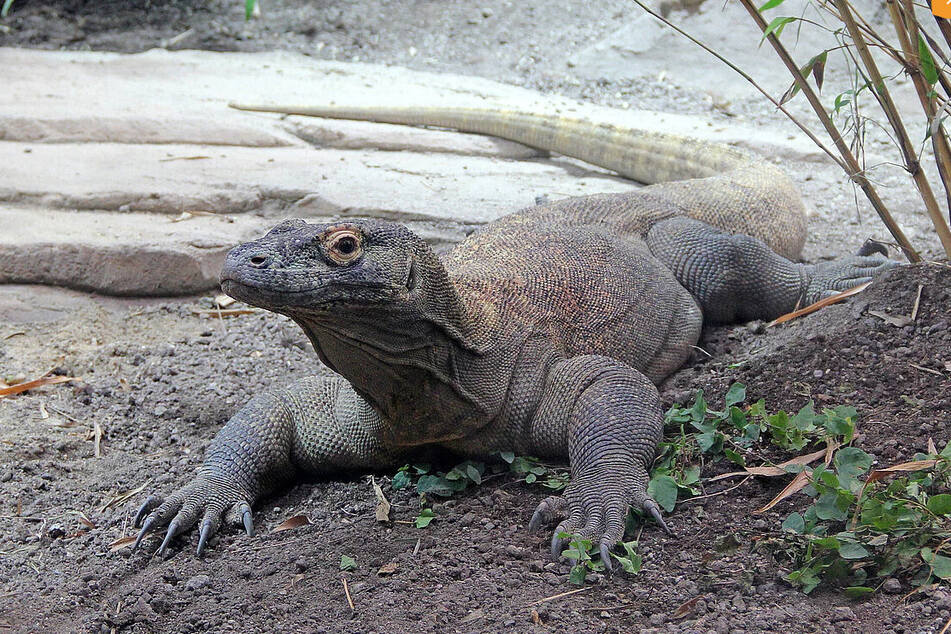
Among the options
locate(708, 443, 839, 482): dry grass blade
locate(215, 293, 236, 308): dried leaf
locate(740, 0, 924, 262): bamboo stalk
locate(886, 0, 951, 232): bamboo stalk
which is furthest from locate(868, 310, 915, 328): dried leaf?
locate(215, 293, 236, 308): dried leaf

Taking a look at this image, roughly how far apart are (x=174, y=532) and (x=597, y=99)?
7.46 metres

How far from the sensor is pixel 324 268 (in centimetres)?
291

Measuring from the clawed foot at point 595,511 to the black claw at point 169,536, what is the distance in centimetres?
132

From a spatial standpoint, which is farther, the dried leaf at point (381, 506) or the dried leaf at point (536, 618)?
the dried leaf at point (381, 506)

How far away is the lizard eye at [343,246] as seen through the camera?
2.95m

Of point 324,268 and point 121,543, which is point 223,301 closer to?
point 121,543

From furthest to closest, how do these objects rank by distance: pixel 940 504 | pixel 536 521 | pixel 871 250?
pixel 871 250, pixel 536 521, pixel 940 504

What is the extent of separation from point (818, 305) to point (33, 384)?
3.82m

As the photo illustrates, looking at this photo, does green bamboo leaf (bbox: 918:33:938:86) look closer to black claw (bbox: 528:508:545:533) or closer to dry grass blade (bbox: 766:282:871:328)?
dry grass blade (bbox: 766:282:871:328)

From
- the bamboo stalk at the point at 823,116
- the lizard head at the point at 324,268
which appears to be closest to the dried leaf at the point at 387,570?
the lizard head at the point at 324,268

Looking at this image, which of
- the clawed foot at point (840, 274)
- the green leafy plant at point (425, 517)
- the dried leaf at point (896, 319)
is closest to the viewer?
the green leafy plant at point (425, 517)

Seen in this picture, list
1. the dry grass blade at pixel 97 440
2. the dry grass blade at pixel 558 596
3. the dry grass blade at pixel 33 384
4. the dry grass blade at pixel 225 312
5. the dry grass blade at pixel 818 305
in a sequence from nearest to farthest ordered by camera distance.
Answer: the dry grass blade at pixel 558 596
the dry grass blade at pixel 97 440
the dry grass blade at pixel 818 305
the dry grass blade at pixel 33 384
the dry grass blade at pixel 225 312

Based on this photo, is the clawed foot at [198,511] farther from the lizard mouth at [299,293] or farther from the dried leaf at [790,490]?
the dried leaf at [790,490]

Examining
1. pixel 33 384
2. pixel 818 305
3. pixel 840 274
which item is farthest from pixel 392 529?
pixel 840 274
